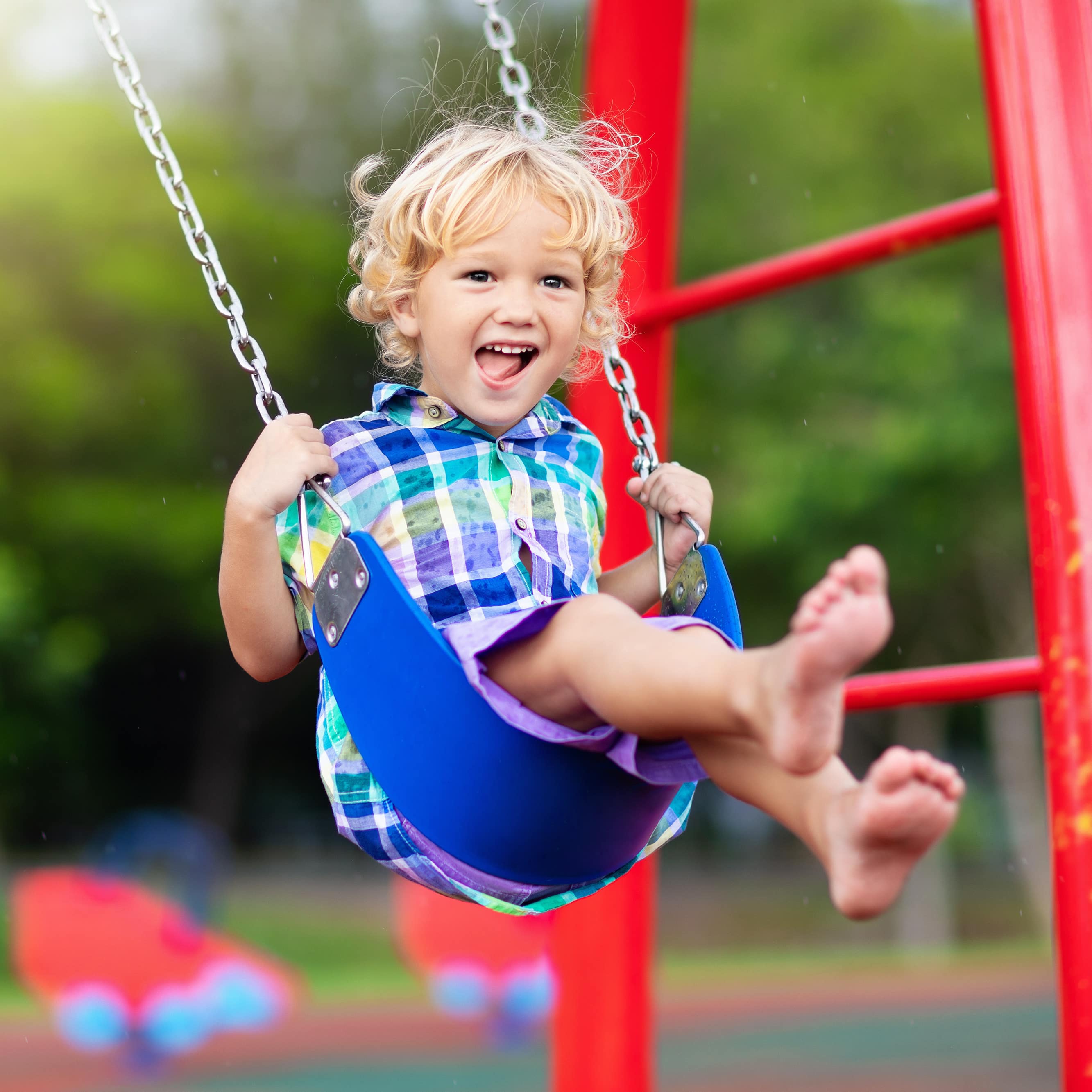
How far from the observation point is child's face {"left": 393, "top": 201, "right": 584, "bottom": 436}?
1.33 meters

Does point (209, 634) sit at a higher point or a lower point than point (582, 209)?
higher

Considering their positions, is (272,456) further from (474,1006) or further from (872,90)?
(872,90)

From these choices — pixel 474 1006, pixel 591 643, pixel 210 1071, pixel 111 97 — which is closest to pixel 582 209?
pixel 591 643

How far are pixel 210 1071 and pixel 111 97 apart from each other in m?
6.90

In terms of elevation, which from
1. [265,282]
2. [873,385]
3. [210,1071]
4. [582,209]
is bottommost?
[210,1071]

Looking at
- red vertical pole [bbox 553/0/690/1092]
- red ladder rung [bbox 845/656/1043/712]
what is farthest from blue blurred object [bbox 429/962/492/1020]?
red ladder rung [bbox 845/656/1043/712]

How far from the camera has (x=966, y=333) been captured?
9164 mm

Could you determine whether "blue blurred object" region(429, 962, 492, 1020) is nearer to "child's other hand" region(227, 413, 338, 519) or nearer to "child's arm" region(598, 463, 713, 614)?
"child's arm" region(598, 463, 713, 614)

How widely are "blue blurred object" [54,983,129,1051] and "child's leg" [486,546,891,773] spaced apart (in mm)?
5486

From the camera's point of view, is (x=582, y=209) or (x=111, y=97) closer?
(x=582, y=209)

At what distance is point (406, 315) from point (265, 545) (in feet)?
0.91

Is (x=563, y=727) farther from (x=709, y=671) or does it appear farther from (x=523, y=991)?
(x=523, y=991)

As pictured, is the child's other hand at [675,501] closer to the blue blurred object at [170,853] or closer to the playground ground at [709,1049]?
the playground ground at [709,1049]

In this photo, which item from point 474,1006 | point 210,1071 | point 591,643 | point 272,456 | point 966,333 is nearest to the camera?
point 591,643
